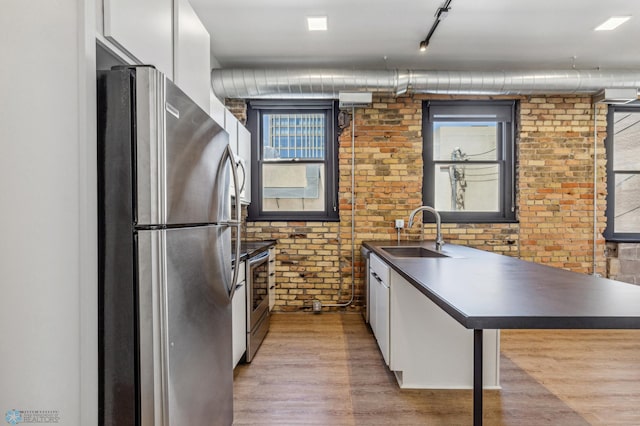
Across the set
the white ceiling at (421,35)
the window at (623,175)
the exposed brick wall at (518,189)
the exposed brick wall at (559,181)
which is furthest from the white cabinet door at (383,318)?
the window at (623,175)

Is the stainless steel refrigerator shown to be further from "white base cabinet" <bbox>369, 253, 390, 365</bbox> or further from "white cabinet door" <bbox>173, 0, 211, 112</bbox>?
"white base cabinet" <bbox>369, 253, 390, 365</bbox>

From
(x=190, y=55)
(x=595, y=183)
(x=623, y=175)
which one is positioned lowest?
(x=595, y=183)

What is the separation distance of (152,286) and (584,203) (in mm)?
4772

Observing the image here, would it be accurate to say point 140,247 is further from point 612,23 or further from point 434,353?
point 612,23

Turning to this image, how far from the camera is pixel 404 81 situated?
364 cm

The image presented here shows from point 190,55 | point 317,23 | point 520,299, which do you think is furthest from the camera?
point 317,23

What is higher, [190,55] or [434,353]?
[190,55]

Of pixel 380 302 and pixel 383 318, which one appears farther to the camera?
pixel 380 302

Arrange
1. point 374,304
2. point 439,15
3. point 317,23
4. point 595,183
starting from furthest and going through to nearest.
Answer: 1. point 595,183
2. point 374,304
3. point 317,23
4. point 439,15

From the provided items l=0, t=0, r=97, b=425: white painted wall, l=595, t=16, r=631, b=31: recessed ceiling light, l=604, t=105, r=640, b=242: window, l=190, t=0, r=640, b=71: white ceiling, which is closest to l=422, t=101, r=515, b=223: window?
l=190, t=0, r=640, b=71: white ceiling

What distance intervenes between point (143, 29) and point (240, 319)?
6.31 ft

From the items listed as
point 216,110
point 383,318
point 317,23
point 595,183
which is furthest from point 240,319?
point 595,183

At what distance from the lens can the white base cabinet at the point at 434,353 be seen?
2410 millimetres

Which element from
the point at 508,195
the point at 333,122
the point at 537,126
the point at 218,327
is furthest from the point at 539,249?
the point at 218,327
